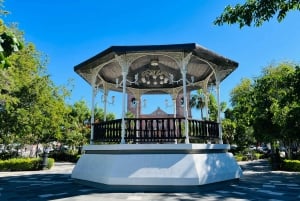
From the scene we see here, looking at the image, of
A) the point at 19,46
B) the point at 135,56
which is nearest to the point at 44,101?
the point at 135,56

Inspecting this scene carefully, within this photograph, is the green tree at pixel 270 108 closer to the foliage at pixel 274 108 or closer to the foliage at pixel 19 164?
the foliage at pixel 274 108

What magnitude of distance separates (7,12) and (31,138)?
11622 millimetres

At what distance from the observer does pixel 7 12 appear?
537 inches

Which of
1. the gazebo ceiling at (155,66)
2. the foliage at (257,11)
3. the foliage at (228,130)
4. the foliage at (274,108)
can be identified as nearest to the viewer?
the foliage at (257,11)

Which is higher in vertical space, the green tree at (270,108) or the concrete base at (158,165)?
the green tree at (270,108)

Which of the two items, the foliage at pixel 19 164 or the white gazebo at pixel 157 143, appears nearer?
the white gazebo at pixel 157 143

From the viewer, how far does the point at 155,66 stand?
11.3 meters

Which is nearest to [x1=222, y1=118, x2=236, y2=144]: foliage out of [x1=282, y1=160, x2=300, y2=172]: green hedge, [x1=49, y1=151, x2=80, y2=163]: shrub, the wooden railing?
[x1=282, y1=160, x2=300, y2=172]: green hedge

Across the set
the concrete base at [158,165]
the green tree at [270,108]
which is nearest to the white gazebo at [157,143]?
the concrete base at [158,165]

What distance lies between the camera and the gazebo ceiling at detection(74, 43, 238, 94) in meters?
8.91

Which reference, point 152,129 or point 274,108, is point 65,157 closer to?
point 152,129

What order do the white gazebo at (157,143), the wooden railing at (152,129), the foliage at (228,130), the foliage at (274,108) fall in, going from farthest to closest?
the foliage at (228,130)
the foliage at (274,108)
the wooden railing at (152,129)
the white gazebo at (157,143)

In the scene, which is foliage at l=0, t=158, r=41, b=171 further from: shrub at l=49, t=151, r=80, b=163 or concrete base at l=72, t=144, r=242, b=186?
concrete base at l=72, t=144, r=242, b=186

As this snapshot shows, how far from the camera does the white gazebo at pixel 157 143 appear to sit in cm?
792
